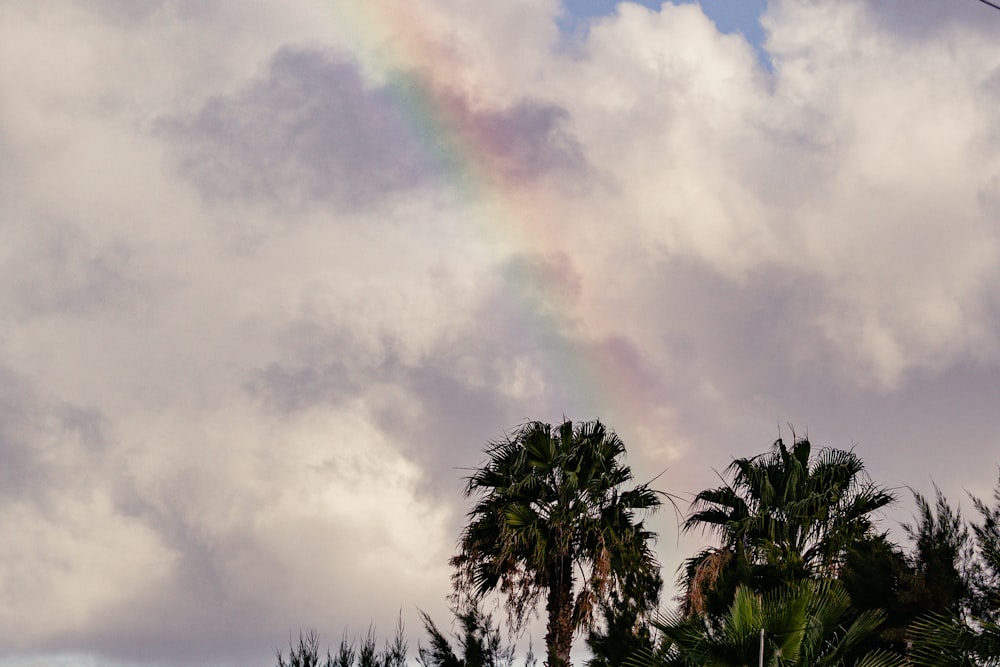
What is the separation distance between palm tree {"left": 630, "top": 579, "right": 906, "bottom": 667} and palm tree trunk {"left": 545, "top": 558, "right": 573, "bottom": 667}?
741 centimetres

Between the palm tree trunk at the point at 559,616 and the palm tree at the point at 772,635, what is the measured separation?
7411mm

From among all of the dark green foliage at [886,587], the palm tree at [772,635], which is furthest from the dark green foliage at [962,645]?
the dark green foliage at [886,587]

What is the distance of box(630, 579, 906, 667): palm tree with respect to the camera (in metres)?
19.2

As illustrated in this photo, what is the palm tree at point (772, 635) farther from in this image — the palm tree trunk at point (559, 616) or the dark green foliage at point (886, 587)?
the palm tree trunk at point (559, 616)

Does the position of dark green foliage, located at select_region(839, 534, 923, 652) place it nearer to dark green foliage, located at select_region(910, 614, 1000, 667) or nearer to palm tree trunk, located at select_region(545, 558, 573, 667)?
dark green foliage, located at select_region(910, 614, 1000, 667)

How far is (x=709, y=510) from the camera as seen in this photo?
29688 millimetres

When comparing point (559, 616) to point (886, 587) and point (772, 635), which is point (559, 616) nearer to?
point (886, 587)

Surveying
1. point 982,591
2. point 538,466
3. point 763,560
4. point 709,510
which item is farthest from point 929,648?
point 538,466

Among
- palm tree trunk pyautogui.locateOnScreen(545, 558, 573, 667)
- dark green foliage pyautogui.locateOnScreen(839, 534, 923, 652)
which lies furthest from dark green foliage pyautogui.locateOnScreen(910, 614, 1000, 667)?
palm tree trunk pyautogui.locateOnScreen(545, 558, 573, 667)

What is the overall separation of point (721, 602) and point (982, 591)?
219 inches

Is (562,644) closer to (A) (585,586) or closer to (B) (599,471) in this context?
(A) (585,586)

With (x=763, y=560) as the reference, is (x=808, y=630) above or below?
below

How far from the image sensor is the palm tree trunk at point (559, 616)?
28359 millimetres

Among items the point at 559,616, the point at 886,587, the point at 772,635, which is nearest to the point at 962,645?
the point at 772,635
